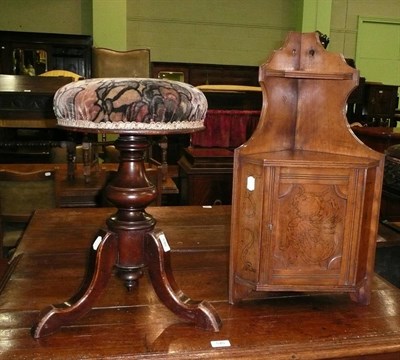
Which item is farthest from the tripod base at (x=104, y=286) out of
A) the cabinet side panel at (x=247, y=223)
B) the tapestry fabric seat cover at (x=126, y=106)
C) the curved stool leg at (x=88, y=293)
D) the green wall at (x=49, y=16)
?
the green wall at (x=49, y=16)

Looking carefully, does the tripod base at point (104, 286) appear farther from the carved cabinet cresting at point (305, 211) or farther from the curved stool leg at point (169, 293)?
the carved cabinet cresting at point (305, 211)

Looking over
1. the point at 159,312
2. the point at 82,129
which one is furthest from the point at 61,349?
the point at 82,129

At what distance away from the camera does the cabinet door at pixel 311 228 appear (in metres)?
1.02

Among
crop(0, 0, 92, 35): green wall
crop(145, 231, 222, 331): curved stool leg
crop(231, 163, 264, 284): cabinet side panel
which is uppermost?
crop(0, 0, 92, 35): green wall

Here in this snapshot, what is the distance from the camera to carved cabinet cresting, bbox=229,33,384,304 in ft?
3.35

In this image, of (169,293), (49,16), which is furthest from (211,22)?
(169,293)

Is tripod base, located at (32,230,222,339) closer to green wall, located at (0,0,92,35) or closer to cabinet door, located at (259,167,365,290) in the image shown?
cabinet door, located at (259,167,365,290)

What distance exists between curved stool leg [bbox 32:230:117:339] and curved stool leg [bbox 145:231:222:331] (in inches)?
3.4

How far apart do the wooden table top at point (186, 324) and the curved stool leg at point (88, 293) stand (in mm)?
25

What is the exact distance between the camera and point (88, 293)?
1001mm

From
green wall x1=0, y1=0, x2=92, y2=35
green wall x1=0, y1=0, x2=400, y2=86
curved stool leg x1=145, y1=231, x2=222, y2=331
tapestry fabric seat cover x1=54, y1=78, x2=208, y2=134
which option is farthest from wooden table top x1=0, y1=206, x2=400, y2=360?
green wall x1=0, y1=0, x2=92, y2=35

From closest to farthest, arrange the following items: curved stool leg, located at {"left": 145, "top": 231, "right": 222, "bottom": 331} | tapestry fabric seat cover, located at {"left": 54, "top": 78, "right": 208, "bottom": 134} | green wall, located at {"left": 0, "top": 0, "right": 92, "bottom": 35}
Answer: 1. tapestry fabric seat cover, located at {"left": 54, "top": 78, "right": 208, "bottom": 134}
2. curved stool leg, located at {"left": 145, "top": 231, "right": 222, "bottom": 331}
3. green wall, located at {"left": 0, "top": 0, "right": 92, "bottom": 35}

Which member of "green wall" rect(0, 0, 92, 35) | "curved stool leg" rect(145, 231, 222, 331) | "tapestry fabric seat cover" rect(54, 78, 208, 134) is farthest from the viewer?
"green wall" rect(0, 0, 92, 35)

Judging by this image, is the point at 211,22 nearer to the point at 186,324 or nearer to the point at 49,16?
the point at 49,16
